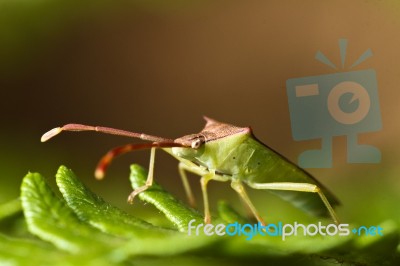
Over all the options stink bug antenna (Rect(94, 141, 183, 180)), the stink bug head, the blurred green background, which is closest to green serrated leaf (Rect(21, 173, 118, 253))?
stink bug antenna (Rect(94, 141, 183, 180))

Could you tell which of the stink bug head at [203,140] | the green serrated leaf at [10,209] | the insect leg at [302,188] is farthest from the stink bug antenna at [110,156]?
the insect leg at [302,188]

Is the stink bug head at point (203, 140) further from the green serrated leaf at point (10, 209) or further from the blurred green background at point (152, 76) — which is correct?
the blurred green background at point (152, 76)

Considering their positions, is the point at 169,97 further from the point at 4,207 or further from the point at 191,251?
the point at 191,251

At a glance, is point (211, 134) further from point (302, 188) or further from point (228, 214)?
point (302, 188)

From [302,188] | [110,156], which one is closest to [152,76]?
[302,188]

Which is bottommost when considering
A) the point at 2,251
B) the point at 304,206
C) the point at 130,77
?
the point at 304,206

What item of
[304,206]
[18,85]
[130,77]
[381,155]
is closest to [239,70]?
[130,77]
